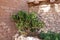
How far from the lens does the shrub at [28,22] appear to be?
15.3 feet

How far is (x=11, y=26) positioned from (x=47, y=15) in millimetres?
1055

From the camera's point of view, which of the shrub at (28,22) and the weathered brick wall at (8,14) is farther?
the weathered brick wall at (8,14)

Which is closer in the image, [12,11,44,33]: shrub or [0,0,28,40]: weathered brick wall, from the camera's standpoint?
[12,11,44,33]: shrub

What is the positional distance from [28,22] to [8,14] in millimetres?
771

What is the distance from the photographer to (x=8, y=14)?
17.0 ft

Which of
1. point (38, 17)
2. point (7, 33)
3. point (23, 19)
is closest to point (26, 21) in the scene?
point (23, 19)

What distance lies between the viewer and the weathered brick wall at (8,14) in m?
5.13

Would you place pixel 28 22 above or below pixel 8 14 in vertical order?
below

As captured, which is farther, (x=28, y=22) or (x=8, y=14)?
(x=8, y=14)

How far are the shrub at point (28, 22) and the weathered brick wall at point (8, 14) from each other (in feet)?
1.29

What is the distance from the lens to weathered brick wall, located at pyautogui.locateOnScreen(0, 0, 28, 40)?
5.13 meters

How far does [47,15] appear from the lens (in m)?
4.95

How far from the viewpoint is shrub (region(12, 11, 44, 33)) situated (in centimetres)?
466

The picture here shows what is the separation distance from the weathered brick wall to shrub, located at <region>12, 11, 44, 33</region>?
392 mm
